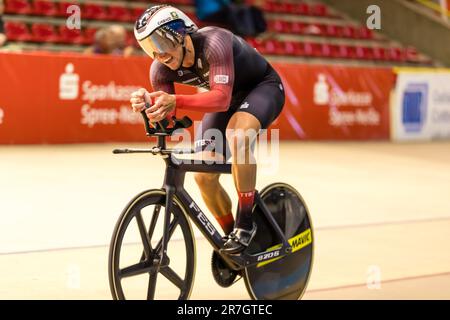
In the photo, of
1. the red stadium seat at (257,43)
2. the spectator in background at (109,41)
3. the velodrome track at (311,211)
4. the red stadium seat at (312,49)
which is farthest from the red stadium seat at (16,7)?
the red stadium seat at (312,49)

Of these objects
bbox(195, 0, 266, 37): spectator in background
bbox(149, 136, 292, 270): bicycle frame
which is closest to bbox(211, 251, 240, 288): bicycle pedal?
bbox(149, 136, 292, 270): bicycle frame

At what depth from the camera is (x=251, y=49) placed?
13.6 feet

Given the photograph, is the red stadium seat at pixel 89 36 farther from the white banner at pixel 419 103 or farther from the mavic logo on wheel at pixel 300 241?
the mavic logo on wheel at pixel 300 241

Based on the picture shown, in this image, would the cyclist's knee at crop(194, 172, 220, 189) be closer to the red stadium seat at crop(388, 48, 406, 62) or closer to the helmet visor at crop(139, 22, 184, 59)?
the helmet visor at crop(139, 22, 184, 59)

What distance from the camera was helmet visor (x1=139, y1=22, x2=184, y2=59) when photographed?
12.0ft

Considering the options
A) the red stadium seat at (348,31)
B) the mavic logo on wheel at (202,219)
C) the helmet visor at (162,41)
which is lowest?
the red stadium seat at (348,31)

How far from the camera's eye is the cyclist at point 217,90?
3.64 meters

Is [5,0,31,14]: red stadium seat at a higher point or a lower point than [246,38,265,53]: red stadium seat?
higher

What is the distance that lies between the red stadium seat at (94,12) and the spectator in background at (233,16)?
5.82 feet

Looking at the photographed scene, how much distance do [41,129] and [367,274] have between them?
24.2 feet

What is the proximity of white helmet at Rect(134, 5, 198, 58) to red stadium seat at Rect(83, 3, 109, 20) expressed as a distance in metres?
11.6

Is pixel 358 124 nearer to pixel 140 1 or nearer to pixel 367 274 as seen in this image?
pixel 140 1

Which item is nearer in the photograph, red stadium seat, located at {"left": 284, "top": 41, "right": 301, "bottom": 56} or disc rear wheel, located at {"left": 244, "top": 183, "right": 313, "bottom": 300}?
disc rear wheel, located at {"left": 244, "top": 183, "right": 313, "bottom": 300}

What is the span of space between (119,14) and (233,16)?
2.24m
